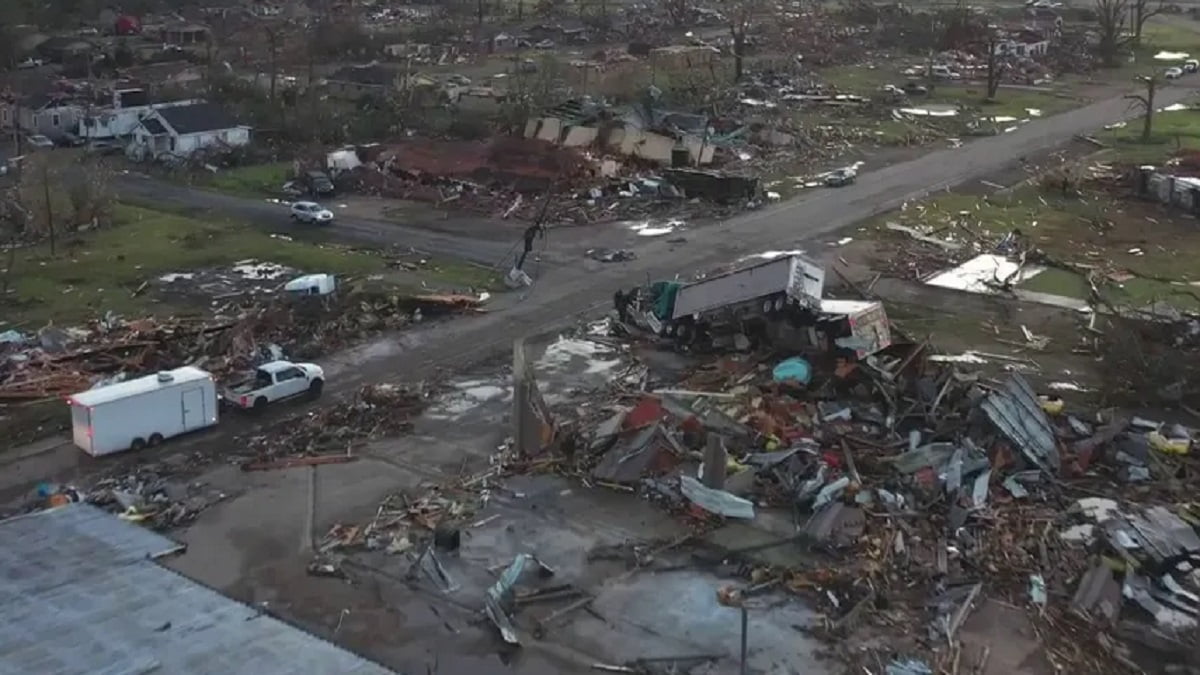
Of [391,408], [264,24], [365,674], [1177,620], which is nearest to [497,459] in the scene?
[391,408]

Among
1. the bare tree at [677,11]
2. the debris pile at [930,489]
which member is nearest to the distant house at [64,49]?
the bare tree at [677,11]

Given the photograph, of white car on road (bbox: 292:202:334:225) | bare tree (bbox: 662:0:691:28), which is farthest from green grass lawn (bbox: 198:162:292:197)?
bare tree (bbox: 662:0:691:28)

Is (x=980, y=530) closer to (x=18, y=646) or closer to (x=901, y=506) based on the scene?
(x=901, y=506)

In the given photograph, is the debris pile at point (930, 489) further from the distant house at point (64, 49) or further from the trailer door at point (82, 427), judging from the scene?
the distant house at point (64, 49)

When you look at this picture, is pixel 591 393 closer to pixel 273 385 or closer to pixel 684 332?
pixel 684 332

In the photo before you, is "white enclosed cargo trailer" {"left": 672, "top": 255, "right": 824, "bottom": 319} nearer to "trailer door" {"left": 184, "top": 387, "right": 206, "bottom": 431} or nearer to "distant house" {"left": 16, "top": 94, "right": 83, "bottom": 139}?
"trailer door" {"left": 184, "top": 387, "right": 206, "bottom": 431}

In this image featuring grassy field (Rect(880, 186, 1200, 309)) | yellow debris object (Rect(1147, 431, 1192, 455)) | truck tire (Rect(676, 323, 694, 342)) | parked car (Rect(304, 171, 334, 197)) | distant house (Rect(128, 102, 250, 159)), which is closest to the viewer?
yellow debris object (Rect(1147, 431, 1192, 455))

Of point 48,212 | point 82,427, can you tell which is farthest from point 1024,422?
point 48,212
